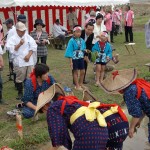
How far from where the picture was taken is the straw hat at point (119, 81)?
383cm

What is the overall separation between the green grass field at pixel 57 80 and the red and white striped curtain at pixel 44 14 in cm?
146

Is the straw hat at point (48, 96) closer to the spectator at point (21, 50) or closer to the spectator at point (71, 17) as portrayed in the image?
the spectator at point (21, 50)

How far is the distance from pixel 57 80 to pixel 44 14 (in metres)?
6.88

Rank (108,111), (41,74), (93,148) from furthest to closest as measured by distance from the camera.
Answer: (41,74), (108,111), (93,148)

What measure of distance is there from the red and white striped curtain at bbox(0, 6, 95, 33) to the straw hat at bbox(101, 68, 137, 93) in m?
9.42

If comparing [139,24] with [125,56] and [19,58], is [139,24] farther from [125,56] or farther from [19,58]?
[19,58]

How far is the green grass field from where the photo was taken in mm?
5047

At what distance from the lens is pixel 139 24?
24000 millimetres

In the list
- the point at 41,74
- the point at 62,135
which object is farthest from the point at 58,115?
the point at 41,74

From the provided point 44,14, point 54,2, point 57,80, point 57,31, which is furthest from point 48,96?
point 44,14

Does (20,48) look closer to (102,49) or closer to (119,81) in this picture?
(102,49)

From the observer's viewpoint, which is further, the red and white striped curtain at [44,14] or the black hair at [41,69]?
the red and white striped curtain at [44,14]

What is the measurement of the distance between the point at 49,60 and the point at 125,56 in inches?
112

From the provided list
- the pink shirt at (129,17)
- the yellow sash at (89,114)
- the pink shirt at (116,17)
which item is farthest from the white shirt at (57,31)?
the yellow sash at (89,114)
